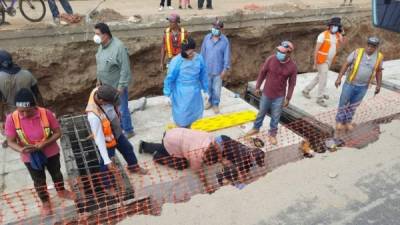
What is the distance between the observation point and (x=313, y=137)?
22.1ft

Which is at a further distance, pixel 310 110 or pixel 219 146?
pixel 310 110

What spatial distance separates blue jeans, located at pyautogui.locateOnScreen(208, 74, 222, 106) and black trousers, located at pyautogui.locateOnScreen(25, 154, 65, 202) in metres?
3.45

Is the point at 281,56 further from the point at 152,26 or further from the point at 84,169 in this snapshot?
the point at 152,26

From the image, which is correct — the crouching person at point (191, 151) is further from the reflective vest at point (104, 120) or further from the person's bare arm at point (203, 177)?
the reflective vest at point (104, 120)

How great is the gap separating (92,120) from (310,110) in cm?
490

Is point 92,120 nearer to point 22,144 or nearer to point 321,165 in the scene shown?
point 22,144

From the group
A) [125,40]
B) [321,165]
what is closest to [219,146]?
[321,165]

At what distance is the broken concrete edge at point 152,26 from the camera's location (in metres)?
8.20

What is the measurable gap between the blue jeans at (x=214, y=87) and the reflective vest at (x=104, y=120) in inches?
116

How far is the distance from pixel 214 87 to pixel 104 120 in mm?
3212

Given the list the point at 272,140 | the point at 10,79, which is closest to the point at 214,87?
the point at 272,140

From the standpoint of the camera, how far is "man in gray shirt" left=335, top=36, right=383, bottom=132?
5.85 metres

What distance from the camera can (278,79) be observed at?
217 inches

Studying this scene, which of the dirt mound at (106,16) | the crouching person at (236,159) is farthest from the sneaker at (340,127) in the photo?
the dirt mound at (106,16)
